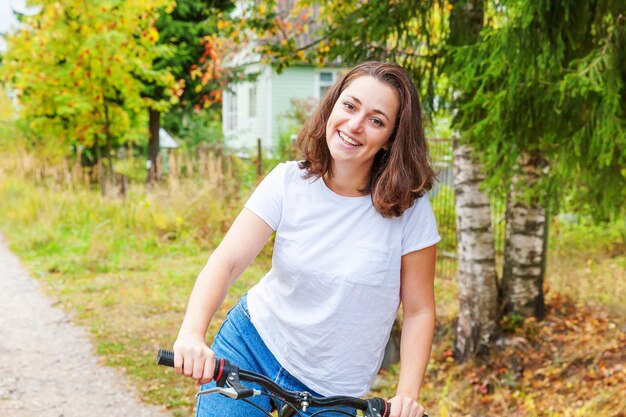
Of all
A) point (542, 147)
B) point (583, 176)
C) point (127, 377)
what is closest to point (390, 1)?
point (542, 147)

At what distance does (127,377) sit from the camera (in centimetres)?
582

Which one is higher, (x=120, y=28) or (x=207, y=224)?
(x=120, y=28)

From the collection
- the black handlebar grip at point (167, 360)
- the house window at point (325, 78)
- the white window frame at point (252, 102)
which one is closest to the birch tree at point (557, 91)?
the black handlebar grip at point (167, 360)

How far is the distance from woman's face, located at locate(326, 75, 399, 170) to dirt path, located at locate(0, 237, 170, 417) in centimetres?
342

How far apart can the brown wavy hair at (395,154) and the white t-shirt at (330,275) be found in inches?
1.9

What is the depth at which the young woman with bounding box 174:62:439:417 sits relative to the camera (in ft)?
7.50

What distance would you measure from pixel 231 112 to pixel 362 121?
2678cm

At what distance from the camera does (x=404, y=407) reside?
7.05ft

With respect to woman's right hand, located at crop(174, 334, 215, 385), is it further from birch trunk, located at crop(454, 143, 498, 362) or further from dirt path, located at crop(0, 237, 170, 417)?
birch trunk, located at crop(454, 143, 498, 362)

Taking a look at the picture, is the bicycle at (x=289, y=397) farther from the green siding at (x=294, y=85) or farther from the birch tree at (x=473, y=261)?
the green siding at (x=294, y=85)

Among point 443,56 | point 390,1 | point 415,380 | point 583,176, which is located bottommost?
point 415,380

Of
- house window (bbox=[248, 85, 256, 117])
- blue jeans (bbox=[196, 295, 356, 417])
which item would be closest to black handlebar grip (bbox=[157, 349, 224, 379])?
blue jeans (bbox=[196, 295, 356, 417])

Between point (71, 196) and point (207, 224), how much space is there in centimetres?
273

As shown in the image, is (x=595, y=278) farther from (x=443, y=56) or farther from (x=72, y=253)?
(x=72, y=253)
